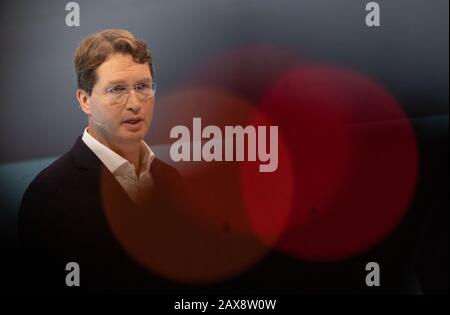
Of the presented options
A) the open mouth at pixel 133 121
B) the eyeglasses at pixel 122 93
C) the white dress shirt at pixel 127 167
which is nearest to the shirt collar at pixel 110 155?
the white dress shirt at pixel 127 167

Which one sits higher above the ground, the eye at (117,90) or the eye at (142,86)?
the eye at (142,86)

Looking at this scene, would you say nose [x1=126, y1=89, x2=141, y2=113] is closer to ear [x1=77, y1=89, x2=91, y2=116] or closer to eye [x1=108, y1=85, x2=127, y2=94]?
eye [x1=108, y1=85, x2=127, y2=94]

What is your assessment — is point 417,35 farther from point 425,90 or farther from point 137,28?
point 137,28

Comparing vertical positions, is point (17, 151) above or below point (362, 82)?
below

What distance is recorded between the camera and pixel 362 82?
163 inches

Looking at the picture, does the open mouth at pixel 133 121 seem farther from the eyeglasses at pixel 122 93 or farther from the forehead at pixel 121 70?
the forehead at pixel 121 70

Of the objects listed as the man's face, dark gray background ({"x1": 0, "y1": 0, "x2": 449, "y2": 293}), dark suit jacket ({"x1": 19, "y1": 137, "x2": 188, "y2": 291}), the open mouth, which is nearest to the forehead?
the man's face

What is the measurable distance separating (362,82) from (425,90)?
1.06 feet

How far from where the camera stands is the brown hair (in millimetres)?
4133

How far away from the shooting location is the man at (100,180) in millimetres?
4121

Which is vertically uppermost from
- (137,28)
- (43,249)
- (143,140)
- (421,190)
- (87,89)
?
(137,28)

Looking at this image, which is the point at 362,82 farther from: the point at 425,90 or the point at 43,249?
the point at 43,249

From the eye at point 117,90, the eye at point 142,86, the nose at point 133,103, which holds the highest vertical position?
the eye at point 142,86

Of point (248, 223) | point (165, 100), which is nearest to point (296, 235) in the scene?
point (248, 223)
